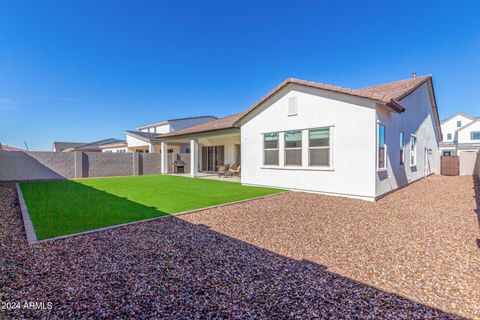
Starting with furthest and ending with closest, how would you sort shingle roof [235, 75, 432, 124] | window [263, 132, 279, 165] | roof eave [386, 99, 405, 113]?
window [263, 132, 279, 165] → roof eave [386, 99, 405, 113] → shingle roof [235, 75, 432, 124]

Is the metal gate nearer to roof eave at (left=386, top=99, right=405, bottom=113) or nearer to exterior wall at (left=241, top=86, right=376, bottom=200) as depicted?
roof eave at (left=386, top=99, right=405, bottom=113)

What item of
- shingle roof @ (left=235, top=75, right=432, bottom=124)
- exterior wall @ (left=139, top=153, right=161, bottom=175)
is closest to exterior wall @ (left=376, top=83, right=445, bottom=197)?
shingle roof @ (left=235, top=75, right=432, bottom=124)

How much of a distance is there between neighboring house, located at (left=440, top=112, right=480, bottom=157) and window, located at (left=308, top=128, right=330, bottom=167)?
128 ft

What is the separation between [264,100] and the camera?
38.4 feet

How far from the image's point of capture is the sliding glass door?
21766 millimetres

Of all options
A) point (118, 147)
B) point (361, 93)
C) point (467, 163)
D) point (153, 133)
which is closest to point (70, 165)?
point (153, 133)

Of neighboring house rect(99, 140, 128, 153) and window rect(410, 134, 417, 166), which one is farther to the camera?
neighboring house rect(99, 140, 128, 153)

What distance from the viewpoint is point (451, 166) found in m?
20.5

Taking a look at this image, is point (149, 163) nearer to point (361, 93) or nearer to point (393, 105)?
point (361, 93)

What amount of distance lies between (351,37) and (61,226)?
Result: 1781cm

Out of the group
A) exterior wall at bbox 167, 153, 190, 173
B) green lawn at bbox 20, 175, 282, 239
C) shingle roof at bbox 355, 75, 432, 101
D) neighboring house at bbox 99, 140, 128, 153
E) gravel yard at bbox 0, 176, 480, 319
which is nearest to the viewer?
gravel yard at bbox 0, 176, 480, 319

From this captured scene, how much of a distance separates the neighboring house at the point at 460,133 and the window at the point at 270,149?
3914 cm

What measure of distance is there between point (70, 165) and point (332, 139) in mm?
18610

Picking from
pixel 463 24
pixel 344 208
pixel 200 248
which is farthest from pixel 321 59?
pixel 200 248
